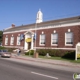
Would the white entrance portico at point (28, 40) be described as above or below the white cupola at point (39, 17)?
below

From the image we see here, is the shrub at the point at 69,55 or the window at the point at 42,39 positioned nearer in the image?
the shrub at the point at 69,55

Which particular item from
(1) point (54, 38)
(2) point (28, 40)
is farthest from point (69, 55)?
(2) point (28, 40)

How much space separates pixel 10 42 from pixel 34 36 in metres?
11.2

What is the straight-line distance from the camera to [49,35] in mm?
31062

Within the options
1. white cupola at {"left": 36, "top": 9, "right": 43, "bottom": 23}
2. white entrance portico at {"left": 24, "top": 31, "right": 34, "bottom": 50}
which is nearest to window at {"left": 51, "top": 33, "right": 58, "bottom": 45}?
white entrance portico at {"left": 24, "top": 31, "right": 34, "bottom": 50}

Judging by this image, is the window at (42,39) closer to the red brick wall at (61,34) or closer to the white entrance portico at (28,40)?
the red brick wall at (61,34)

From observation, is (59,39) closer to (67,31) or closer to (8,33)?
(67,31)

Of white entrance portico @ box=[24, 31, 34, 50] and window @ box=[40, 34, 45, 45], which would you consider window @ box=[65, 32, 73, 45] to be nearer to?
window @ box=[40, 34, 45, 45]

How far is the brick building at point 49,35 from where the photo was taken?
27166 mm

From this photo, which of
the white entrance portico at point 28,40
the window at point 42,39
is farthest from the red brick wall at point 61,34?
the white entrance portico at point 28,40

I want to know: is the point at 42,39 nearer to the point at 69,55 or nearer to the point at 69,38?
the point at 69,38

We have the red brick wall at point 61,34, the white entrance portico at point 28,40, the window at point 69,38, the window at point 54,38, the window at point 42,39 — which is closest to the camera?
the red brick wall at point 61,34


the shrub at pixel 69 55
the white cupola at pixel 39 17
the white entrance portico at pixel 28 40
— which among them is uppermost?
the white cupola at pixel 39 17

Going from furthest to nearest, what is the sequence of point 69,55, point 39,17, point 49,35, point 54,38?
point 39,17, point 49,35, point 54,38, point 69,55
